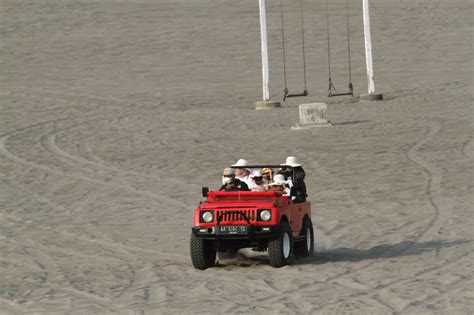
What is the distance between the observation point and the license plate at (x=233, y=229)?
13820mm

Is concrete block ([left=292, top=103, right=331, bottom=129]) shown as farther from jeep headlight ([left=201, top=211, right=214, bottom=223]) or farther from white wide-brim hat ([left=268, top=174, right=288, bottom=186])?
jeep headlight ([left=201, top=211, right=214, bottom=223])

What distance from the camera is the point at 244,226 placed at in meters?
13.8

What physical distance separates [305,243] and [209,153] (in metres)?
12.0

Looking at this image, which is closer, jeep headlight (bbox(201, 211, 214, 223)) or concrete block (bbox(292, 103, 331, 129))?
jeep headlight (bbox(201, 211, 214, 223))

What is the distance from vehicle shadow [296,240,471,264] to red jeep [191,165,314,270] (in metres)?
0.79

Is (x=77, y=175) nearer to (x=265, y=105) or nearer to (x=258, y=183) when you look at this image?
(x=258, y=183)

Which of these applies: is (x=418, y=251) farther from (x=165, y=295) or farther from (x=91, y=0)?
(x=91, y=0)

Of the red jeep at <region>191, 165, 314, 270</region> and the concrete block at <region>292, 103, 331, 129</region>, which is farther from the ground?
the concrete block at <region>292, 103, 331, 129</region>

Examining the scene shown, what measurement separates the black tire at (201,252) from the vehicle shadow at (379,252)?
1.22 m

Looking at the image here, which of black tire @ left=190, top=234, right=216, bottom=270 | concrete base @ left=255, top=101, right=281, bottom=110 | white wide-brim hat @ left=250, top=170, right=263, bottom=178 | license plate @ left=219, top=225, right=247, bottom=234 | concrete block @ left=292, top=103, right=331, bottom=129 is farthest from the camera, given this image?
concrete base @ left=255, top=101, right=281, bottom=110

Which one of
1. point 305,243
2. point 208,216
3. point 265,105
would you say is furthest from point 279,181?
point 265,105

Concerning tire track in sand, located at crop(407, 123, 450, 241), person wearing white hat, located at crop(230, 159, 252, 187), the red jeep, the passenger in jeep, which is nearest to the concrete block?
tire track in sand, located at crop(407, 123, 450, 241)

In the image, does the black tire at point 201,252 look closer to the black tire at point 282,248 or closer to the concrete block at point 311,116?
the black tire at point 282,248

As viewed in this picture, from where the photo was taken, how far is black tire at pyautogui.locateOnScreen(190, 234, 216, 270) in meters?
14.2
